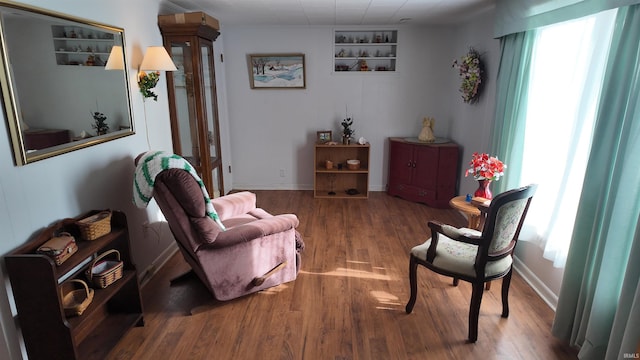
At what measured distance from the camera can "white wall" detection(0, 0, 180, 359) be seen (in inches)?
66.9

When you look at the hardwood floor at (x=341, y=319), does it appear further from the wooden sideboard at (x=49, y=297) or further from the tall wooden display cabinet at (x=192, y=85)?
the tall wooden display cabinet at (x=192, y=85)


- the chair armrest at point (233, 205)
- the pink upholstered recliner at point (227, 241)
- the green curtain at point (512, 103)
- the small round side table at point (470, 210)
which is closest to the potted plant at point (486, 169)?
the small round side table at point (470, 210)

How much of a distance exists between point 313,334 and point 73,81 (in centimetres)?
205

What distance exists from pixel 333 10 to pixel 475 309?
120 inches

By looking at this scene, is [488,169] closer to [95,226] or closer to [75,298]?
[95,226]

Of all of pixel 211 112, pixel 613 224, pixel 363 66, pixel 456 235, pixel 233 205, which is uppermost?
pixel 363 66

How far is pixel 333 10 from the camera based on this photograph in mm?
3773

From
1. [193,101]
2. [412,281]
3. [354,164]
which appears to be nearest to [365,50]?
[354,164]

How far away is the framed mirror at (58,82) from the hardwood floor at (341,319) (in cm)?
123

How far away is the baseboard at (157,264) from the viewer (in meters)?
2.87

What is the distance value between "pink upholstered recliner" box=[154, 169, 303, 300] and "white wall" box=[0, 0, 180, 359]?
448 millimetres

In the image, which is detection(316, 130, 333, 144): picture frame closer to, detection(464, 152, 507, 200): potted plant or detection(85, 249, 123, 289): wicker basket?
detection(464, 152, 507, 200): potted plant

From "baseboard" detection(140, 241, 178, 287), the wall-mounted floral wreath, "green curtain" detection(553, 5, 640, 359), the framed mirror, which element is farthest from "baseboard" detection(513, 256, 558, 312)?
the framed mirror

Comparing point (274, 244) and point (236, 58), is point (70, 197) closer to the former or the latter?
point (274, 244)
